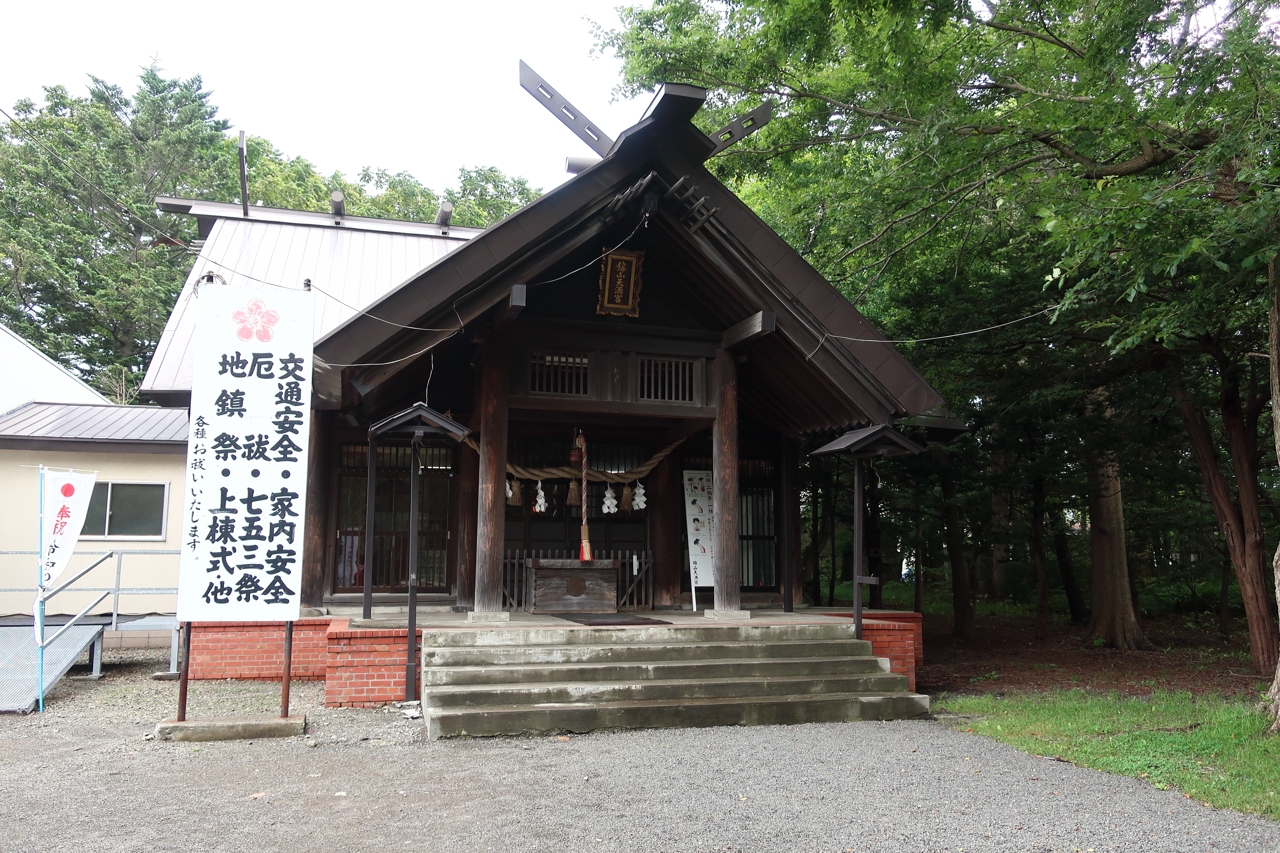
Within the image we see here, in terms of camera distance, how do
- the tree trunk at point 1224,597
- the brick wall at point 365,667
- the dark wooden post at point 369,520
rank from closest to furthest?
1. the brick wall at point 365,667
2. the dark wooden post at point 369,520
3. the tree trunk at point 1224,597

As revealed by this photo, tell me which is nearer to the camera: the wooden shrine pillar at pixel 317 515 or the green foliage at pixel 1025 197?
the green foliage at pixel 1025 197

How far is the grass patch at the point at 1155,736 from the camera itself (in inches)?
223

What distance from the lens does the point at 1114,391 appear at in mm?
11773

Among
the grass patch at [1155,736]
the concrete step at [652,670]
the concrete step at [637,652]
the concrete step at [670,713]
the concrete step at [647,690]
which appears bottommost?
the grass patch at [1155,736]

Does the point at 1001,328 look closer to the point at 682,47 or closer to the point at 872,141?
the point at 872,141

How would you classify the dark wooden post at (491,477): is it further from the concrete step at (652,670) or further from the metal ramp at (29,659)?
the metal ramp at (29,659)

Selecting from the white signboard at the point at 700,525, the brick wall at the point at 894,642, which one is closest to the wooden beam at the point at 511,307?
the white signboard at the point at 700,525

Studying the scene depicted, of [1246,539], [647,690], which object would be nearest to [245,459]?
[647,690]

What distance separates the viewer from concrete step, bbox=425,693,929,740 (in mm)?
6883

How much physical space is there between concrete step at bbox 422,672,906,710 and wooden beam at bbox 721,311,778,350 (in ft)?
11.8

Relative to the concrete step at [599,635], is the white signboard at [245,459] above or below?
above

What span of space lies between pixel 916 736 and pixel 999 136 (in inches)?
272

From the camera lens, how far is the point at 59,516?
8.67 m

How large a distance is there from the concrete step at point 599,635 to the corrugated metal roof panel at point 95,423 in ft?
25.4
